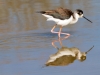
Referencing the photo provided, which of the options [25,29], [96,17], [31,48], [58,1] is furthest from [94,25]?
[58,1]


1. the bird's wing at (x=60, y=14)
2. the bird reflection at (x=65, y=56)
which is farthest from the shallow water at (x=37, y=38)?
the bird's wing at (x=60, y=14)

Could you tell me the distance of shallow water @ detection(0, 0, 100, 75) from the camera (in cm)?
647

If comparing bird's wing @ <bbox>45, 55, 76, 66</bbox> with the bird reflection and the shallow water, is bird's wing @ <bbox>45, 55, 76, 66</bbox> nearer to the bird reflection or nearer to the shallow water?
the bird reflection

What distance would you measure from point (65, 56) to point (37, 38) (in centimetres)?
148

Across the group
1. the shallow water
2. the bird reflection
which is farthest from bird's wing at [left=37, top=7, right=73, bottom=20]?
the bird reflection

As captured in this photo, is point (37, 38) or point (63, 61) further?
point (37, 38)

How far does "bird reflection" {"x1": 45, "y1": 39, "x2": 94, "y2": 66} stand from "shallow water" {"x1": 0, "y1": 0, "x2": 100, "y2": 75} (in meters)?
0.09

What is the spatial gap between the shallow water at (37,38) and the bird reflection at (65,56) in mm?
94

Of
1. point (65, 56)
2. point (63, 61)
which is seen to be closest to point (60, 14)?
point (65, 56)

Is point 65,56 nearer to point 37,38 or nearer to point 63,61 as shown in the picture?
point 63,61

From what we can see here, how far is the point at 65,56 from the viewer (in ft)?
23.4

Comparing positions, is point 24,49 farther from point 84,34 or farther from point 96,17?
point 96,17

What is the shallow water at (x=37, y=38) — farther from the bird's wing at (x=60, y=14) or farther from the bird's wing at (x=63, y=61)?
the bird's wing at (x=60, y=14)

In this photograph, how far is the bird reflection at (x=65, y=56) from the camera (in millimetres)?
6773
